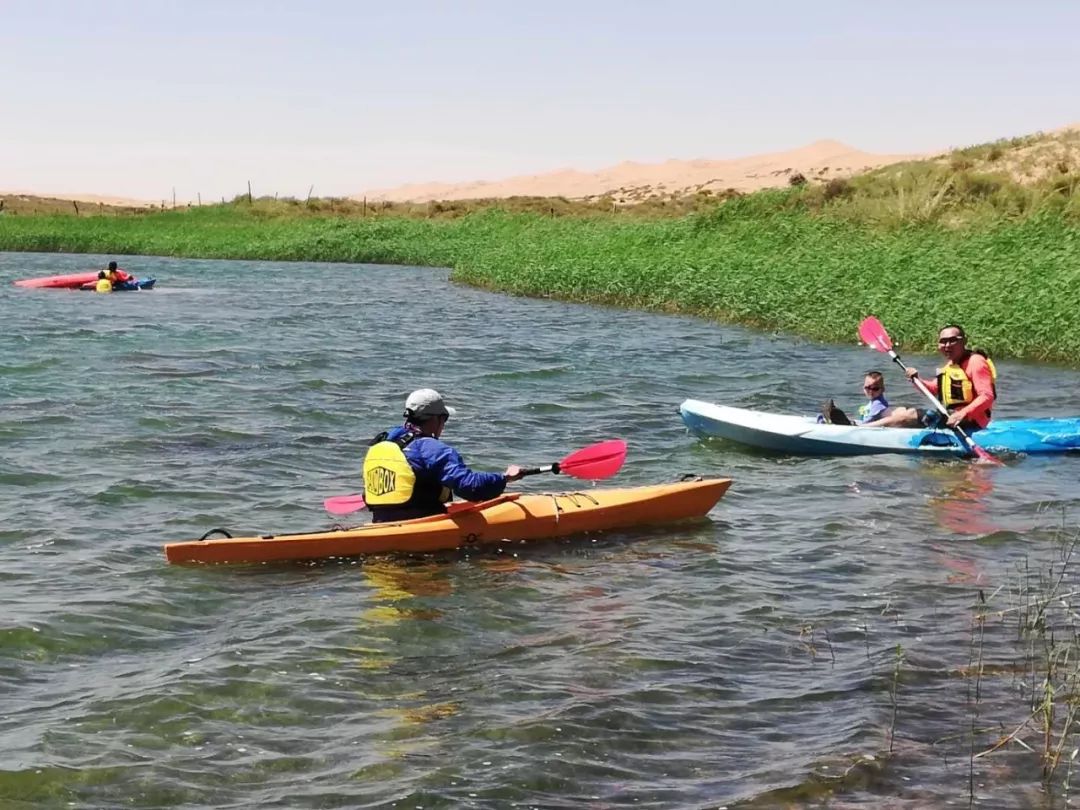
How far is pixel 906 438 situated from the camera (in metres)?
10.6

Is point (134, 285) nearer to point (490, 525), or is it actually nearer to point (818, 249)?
point (818, 249)

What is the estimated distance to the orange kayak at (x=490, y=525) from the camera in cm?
736

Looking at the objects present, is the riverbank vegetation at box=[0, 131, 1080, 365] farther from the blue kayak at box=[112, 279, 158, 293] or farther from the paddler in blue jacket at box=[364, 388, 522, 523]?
the paddler in blue jacket at box=[364, 388, 522, 523]

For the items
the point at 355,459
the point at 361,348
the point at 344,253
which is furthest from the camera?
the point at 344,253

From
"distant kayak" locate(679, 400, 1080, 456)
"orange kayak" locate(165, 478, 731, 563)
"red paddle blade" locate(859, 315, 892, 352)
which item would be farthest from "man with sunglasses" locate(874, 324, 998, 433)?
"orange kayak" locate(165, 478, 731, 563)

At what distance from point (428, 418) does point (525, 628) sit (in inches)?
63.0

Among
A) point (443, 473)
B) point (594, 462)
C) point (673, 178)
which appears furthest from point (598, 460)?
point (673, 178)

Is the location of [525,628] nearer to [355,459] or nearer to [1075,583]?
[1075,583]

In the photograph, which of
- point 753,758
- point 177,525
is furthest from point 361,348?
point 753,758

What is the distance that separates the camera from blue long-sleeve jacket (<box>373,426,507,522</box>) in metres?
7.39

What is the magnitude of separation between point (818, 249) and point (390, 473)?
15.5 metres

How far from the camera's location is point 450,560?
7.51 meters

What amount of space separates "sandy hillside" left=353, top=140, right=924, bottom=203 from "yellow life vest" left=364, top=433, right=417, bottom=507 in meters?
52.6

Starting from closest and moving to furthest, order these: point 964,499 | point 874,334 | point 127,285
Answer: point 964,499 → point 874,334 → point 127,285
